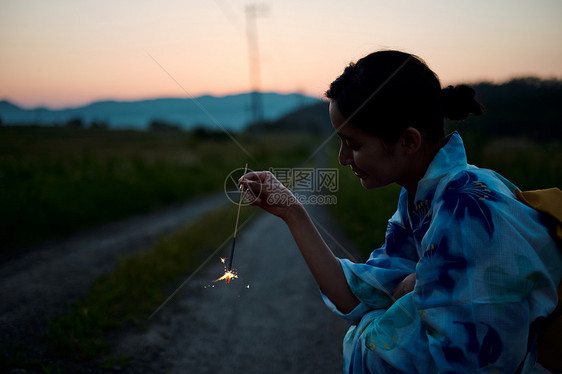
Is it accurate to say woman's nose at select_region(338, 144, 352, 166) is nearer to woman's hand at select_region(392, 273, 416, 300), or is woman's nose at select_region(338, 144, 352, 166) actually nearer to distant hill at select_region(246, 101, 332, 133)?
woman's hand at select_region(392, 273, 416, 300)

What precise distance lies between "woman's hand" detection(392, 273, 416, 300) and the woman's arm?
0.18 m

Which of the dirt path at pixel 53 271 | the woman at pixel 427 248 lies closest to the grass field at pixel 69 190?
the dirt path at pixel 53 271

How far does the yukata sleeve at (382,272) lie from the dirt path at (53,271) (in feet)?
7.07

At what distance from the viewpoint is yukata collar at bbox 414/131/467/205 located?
1.41 m

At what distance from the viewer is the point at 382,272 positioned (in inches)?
68.7

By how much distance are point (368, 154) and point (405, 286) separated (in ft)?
1.90

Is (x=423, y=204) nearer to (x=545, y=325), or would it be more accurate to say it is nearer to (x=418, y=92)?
(x=418, y=92)

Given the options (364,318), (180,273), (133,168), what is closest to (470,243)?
(364,318)

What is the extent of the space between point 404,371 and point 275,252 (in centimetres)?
445

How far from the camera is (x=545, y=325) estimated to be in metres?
1.23

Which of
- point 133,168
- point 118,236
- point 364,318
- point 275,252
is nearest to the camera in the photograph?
point 364,318

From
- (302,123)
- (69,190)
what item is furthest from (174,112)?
(302,123)

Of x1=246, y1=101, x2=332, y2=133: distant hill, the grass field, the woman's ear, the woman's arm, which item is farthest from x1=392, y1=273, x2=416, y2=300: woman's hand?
x1=246, y1=101, x2=332, y2=133: distant hill

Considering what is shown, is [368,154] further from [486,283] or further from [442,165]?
[486,283]
